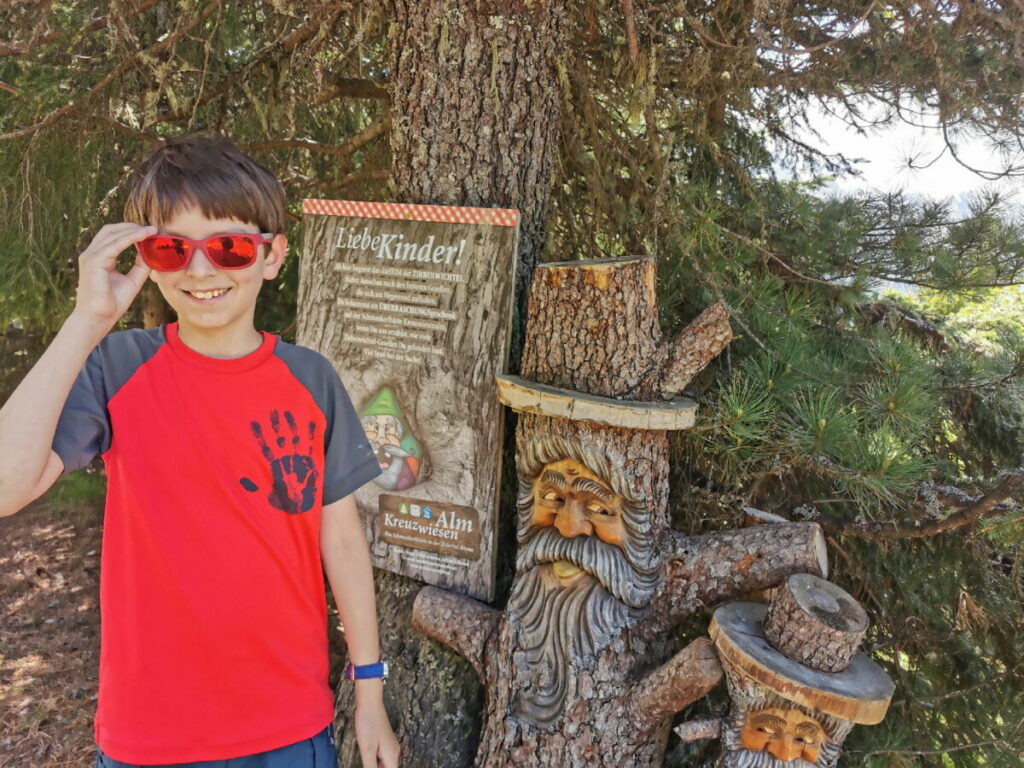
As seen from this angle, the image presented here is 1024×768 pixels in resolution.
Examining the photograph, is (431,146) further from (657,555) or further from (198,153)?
(657,555)

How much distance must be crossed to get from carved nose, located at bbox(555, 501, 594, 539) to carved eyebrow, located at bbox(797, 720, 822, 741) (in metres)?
0.83

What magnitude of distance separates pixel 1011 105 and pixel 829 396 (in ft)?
Answer: 5.69

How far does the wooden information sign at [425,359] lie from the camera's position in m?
2.79

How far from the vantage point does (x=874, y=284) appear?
312cm

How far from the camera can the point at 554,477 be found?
8.46 ft

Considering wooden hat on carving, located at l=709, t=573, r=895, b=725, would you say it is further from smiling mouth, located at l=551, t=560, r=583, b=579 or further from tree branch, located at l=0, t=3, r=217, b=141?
tree branch, located at l=0, t=3, r=217, b=141

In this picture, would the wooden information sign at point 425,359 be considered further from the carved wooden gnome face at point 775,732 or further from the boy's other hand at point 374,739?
the carved wooden gnome face at point 775,732

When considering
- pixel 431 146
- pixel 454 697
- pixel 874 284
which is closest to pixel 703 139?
pixel 874 284

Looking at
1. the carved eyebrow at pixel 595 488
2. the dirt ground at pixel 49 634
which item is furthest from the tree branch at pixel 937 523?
the dirt ground at pixel 49 634

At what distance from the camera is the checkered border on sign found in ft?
9.00

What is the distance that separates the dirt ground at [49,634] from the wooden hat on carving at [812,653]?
10.6 ft

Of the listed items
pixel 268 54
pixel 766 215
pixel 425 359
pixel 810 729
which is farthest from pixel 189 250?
pixel 766 215

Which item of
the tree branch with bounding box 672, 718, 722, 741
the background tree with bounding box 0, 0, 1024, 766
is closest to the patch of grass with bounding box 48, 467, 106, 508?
the background tree with bounding box 0, 0, 1024, 766

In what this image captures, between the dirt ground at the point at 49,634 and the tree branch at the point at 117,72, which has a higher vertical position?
the tree branch at the point at 117,72
